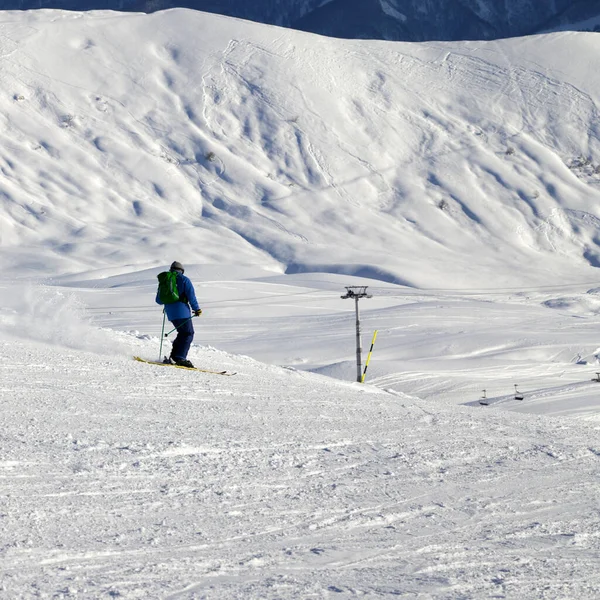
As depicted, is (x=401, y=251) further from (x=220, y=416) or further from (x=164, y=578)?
(x=164, y=578)

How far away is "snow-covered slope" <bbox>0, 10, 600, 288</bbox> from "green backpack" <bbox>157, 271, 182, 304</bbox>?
4331cm

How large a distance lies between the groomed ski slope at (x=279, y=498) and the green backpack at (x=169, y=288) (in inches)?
100

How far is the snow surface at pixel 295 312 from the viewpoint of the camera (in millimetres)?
4758

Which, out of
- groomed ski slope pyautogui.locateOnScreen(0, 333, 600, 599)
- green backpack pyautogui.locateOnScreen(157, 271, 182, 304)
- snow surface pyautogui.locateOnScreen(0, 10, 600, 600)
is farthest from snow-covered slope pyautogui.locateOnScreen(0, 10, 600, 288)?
groomed ski slope pyautogui.locateOnScreen(0, 333, 600, 599)

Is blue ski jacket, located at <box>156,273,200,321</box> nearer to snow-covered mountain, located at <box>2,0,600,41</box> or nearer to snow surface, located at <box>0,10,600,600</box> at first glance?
snow surface, located at <box>0,10,600,600</box>

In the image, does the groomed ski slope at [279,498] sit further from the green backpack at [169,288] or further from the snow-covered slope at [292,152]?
the snow-covered slope at [292,152]

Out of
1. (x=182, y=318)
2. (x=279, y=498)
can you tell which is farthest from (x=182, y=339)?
(x=279, y=498)

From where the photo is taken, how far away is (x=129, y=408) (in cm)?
809

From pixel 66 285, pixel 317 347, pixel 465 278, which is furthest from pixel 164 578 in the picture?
pixel 465 278

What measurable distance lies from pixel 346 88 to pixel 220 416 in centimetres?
6486

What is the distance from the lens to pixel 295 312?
4072cm

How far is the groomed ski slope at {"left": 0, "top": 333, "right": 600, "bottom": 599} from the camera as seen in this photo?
423cm

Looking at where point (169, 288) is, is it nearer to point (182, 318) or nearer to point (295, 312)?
point (182, 318)

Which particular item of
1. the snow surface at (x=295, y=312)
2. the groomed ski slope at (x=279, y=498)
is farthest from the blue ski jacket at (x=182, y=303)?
the groomed ski slope at (x=279, y=498)
